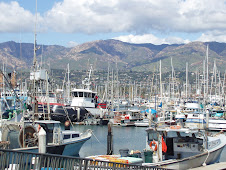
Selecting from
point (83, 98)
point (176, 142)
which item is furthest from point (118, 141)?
point (83, 98)

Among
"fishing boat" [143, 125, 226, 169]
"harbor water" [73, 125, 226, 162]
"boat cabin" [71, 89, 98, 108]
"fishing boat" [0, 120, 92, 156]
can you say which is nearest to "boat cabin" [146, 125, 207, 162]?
"fishing boat" [143, 125, 226, 169]

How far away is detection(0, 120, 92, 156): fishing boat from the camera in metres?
27.7

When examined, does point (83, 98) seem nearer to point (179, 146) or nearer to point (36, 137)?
point (36, 137)

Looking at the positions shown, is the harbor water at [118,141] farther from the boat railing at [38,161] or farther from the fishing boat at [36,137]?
the boat railing at [38,161]

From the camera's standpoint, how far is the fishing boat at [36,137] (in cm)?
2768

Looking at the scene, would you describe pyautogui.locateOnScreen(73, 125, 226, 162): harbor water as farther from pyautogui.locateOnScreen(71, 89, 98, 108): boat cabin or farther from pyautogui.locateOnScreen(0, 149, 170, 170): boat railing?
pyautogui.locateOnScreen(0, 149, 170, 170): boat railing

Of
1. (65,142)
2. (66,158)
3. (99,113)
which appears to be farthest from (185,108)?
(66,158)

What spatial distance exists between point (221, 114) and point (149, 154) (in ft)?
167

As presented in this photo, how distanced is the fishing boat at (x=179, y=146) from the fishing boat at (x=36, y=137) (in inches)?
296

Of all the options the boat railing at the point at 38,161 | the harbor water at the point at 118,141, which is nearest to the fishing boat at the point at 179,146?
the harbor water at the point at 118,141

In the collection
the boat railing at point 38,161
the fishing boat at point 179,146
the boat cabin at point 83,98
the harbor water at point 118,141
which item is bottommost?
the harbor water at point 118,141

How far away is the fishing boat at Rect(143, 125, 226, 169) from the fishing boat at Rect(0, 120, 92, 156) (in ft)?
24.6

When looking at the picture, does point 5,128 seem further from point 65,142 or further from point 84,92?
point 84,92

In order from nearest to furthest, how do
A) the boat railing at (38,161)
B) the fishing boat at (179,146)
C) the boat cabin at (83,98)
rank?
the boat railing at (38,161), the fishing boat at (179,146), the boat cabin at (83,98)
